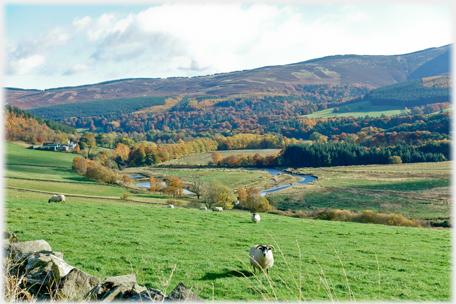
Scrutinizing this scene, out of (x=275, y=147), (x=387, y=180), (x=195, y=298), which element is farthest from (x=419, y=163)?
(x=195, y=298)

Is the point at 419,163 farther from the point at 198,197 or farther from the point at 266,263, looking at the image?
the point at 266,263

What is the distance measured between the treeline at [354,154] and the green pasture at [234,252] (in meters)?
98.6

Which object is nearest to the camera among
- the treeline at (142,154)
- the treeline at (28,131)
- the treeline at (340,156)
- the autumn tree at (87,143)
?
the treeline at (340,156)

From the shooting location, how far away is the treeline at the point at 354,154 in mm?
107812

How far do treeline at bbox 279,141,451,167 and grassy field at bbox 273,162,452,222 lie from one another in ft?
57.4

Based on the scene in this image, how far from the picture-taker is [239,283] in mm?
9141

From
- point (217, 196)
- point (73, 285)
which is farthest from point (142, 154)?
point (73, 285)

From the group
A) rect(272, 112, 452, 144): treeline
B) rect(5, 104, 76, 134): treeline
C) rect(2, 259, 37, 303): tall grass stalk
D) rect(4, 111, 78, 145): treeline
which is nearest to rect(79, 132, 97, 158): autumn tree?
rect(4, 111, 78, 145): treeline

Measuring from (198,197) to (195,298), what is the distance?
2129 inches

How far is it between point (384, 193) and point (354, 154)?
54.2m

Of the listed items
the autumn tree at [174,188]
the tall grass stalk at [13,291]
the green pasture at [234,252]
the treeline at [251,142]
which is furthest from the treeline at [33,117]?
the tall grass stalk at [13,291]

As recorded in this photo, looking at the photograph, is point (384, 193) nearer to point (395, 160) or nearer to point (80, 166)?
point (395, 160)

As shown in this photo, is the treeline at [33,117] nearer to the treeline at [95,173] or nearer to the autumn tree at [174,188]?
the treeline at [95,173]

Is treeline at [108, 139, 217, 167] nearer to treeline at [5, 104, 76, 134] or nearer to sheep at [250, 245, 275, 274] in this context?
treeline at [5, 104, 76, 134]
